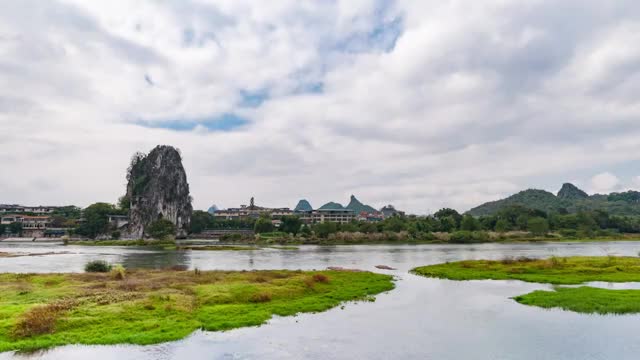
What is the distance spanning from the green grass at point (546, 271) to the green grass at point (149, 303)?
12.3 meters

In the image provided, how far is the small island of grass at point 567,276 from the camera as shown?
3830cm

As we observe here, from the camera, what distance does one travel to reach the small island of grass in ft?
126

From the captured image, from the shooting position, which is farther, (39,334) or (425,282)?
(425,282)

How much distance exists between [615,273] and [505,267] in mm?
14043

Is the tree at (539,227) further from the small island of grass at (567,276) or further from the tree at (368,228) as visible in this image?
the small island of grass at (567,276)

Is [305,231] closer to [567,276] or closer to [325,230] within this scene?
[325,230]

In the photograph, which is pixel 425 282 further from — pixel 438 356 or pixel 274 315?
pixel 438 356

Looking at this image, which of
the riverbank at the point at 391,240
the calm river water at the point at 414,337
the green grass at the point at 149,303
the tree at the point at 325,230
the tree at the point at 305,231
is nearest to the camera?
the calm river water at the point at 414,337

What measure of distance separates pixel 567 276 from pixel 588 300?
20.5 meters

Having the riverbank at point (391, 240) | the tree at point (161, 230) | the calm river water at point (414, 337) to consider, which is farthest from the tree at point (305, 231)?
the calm river water at point (414, 337)

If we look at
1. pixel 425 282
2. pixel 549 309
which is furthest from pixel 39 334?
pixel 425 282

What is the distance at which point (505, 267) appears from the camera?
6938 cm

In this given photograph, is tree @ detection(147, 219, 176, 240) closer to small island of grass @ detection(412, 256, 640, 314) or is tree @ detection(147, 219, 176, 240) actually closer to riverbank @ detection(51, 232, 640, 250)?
riverbank @ detection(51, 232, 640, 250)

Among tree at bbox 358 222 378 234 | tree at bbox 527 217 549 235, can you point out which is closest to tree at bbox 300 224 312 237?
tree at bbox 358 222 378 234
